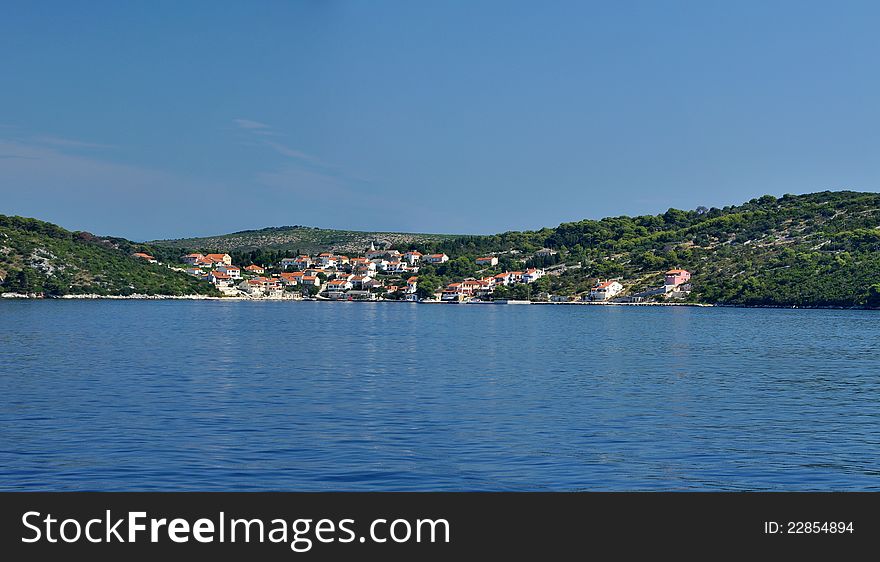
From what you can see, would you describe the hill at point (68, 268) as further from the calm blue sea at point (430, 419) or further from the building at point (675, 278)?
the calm blue sea at point (430, 419)

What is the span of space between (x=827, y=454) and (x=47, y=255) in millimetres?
171558

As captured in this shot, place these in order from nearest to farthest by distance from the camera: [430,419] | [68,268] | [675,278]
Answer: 1. [430,419]
2. [68,268]
3. [675,278]

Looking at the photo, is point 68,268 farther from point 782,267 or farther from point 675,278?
point 782,267

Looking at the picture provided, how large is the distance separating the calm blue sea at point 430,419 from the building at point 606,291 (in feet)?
413

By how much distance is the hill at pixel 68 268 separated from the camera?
165125mm

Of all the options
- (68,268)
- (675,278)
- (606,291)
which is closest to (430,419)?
(675,278)

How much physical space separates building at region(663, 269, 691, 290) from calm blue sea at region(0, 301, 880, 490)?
407 feet

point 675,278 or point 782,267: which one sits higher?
point 782,267

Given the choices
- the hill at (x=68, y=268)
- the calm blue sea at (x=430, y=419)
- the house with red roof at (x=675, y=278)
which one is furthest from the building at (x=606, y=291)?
the calm blue sea at (x=430, y=419)

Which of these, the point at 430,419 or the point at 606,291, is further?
the point at 606,291

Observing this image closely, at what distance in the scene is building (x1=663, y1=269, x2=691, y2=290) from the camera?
175 m

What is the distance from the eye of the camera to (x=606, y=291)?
179 metres

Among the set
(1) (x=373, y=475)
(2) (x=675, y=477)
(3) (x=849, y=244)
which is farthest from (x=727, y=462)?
(3) (x=849, y=244)

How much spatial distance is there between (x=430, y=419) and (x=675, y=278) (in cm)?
15567
